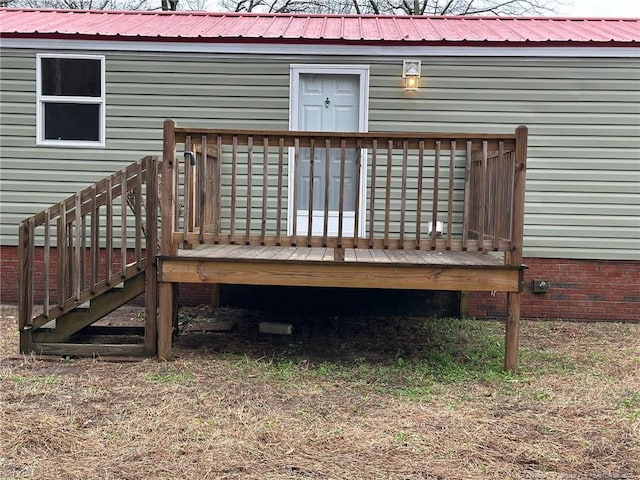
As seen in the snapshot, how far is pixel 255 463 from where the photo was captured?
3.41m

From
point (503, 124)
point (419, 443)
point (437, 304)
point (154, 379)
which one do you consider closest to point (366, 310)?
point (437, 304)

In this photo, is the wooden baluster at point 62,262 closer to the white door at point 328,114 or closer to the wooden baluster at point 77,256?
the wooden baluster at point 77,256

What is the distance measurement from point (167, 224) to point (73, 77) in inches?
132

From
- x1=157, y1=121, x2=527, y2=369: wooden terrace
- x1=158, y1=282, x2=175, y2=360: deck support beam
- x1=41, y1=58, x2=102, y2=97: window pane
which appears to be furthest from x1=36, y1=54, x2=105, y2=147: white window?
x1=158, y1=282, x2=175, y2=360: deck support beam

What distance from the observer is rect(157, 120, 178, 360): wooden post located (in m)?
5.18

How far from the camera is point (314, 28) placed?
26.2 ft

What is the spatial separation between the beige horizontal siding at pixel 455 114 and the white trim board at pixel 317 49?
79mm

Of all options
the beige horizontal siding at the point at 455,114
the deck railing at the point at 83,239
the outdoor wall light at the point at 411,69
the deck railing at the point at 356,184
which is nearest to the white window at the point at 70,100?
the beige horizontal siding at the point at 455,114

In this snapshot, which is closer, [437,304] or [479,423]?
[479,423]

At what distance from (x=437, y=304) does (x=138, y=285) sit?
3.81m

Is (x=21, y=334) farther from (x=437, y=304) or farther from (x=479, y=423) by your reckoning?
(x=437, y=304)

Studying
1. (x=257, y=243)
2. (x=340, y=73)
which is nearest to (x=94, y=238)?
(x=257, y=243)

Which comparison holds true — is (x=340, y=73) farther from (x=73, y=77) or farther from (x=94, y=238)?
(x=94, y=238)

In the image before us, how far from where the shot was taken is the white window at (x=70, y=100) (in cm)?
750
